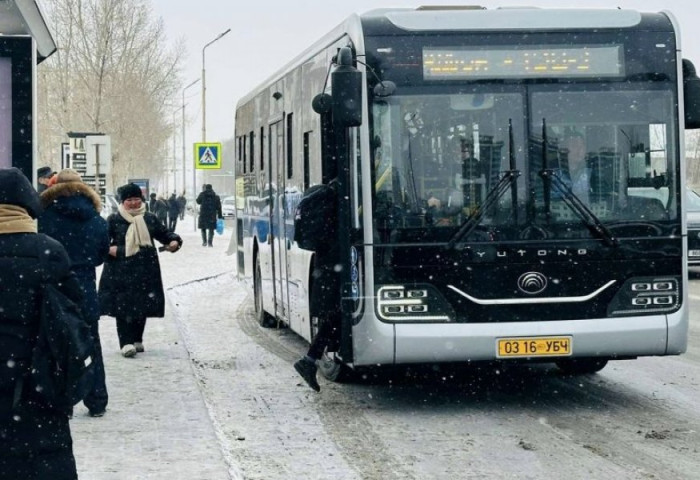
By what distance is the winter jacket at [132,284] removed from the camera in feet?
40.7

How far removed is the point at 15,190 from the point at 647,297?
18.9ft

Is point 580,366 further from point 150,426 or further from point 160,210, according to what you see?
point 160,210

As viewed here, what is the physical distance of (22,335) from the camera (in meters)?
4.71

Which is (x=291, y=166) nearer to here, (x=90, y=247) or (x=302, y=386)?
(x=302, y=386)

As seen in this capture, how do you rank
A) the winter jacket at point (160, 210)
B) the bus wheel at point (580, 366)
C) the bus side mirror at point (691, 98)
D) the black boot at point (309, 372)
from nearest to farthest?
the bus side mirror at point (691, 98) → the black boot at point (309, 372) → the bus wheel at point (580, 366) → the winter jacket at point (160, 210)

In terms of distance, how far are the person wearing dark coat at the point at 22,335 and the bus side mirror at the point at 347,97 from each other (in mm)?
4298

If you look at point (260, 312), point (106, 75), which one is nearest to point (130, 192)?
point (260, 312)

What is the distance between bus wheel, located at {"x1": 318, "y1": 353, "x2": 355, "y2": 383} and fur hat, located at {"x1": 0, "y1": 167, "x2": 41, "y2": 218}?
6262 millimetres

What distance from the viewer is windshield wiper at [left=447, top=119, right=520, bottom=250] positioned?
360 inches

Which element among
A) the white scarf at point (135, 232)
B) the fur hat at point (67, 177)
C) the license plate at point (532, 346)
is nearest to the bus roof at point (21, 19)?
the fur hat at point (67, 177)

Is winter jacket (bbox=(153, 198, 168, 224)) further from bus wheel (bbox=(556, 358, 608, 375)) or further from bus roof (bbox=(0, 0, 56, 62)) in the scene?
bus roof (bbox=(0, 0, 56, 62))

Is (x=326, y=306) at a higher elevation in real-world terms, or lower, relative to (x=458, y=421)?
higher

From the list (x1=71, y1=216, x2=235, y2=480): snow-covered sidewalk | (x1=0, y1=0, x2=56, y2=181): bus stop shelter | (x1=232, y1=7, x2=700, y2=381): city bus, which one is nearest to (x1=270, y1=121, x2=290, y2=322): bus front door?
(x1=71, y1=216, x2=235, y2=480): snow-covered sidewalk

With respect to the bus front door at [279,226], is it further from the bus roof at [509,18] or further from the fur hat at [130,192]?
the bus roof at [509,18]
